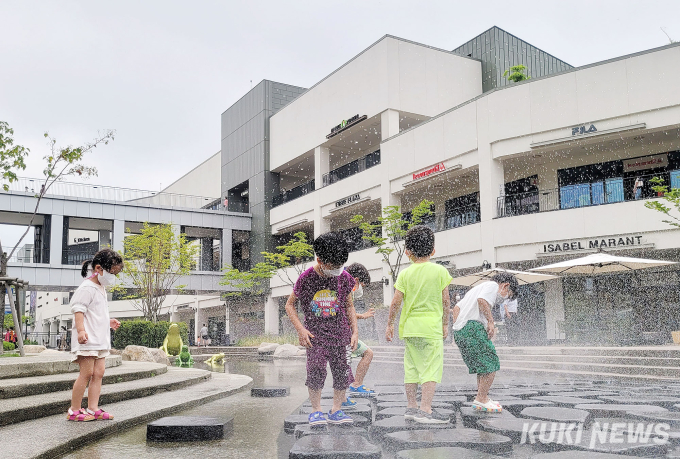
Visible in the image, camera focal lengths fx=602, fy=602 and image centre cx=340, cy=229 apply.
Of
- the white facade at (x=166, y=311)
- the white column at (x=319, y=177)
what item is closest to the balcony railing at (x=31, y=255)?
the white facade at (x=166, y=311)

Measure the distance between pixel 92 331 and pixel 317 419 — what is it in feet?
7.09

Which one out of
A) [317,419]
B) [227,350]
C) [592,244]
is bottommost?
[227,350]

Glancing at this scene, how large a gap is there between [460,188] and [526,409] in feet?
71.5

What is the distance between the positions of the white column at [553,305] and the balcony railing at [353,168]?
1021 cm

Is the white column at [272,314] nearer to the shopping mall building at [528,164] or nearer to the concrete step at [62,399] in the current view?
the shopping mall building at [528,164]

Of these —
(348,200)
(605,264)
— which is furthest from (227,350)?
(605,264)

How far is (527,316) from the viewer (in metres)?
24.0

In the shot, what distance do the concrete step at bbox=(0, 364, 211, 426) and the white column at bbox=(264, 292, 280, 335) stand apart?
99.0 feet

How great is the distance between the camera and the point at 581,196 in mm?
20656

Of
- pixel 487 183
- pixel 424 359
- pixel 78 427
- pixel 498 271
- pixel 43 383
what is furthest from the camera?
pixel 487 183

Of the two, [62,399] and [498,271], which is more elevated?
[498,271]

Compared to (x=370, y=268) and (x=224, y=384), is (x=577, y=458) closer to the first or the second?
(x=224, y=384)

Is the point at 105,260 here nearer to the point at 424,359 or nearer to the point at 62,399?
the point at 62,399

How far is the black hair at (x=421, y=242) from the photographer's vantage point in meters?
5.28
